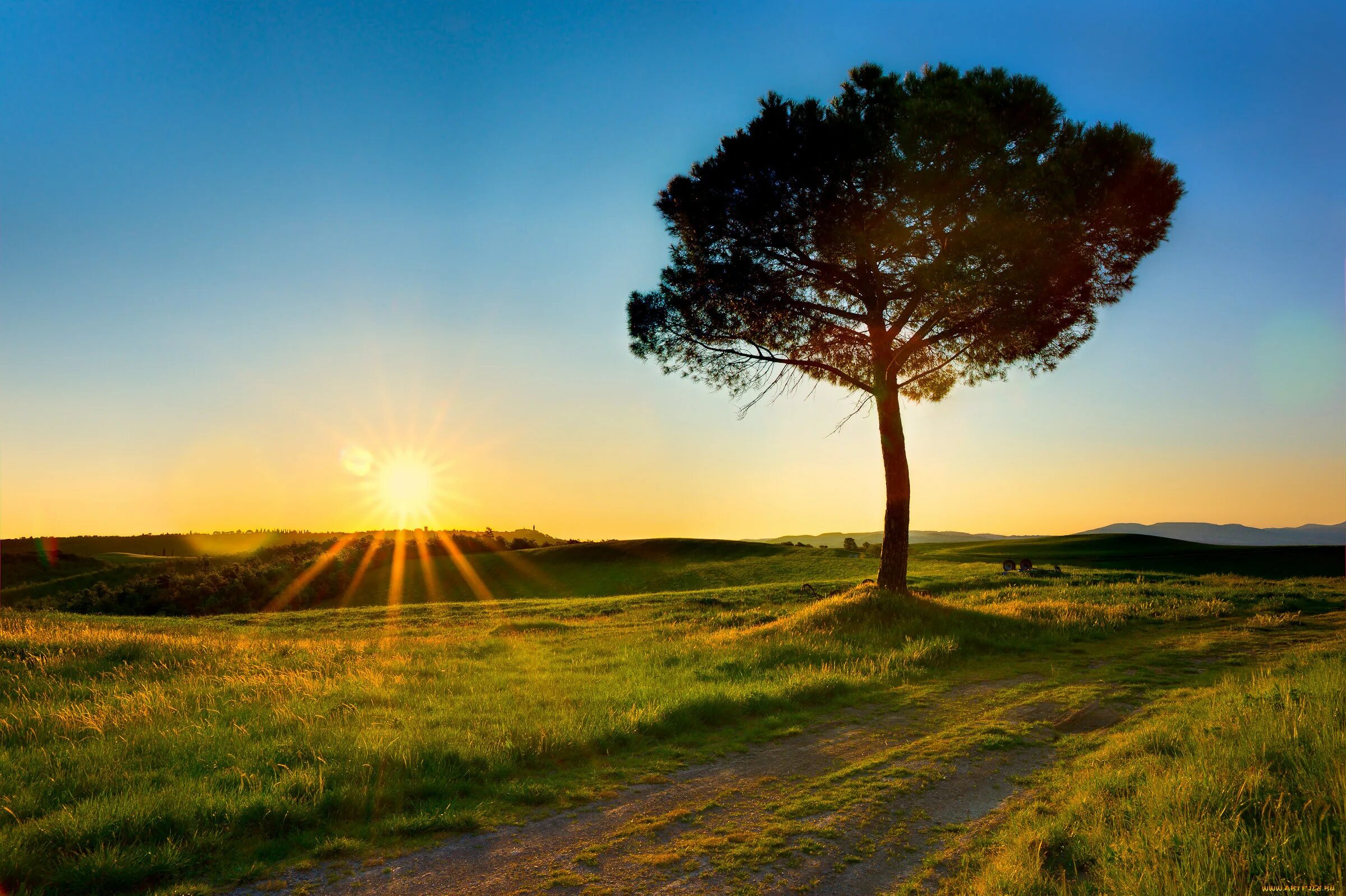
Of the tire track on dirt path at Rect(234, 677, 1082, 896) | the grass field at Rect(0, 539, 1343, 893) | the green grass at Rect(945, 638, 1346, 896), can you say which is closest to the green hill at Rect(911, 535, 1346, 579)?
the grass field at Rect(0, 539, 1343, 893)

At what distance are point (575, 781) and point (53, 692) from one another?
8012 mm

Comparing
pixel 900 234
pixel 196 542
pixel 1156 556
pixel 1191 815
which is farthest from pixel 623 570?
pixel 196 542

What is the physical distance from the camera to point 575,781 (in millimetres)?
6754

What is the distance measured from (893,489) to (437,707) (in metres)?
14.6

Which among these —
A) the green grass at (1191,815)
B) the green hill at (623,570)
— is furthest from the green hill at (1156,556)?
the green grass at (1191,815)

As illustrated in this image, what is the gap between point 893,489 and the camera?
20.3 metres

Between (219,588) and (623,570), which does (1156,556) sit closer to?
(623,570)

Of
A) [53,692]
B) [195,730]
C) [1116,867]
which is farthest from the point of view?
[53,692]

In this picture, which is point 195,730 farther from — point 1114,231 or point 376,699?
point 1114,231

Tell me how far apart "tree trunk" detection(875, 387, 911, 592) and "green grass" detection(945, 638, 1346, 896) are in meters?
12.6

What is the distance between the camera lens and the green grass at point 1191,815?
13.3 feet

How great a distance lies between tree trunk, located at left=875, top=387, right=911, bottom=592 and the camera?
20016 mm

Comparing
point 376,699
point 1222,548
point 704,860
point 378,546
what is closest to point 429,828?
point 704,860

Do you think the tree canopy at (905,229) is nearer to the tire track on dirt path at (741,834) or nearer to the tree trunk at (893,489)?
the tree trunk at (893,489)
